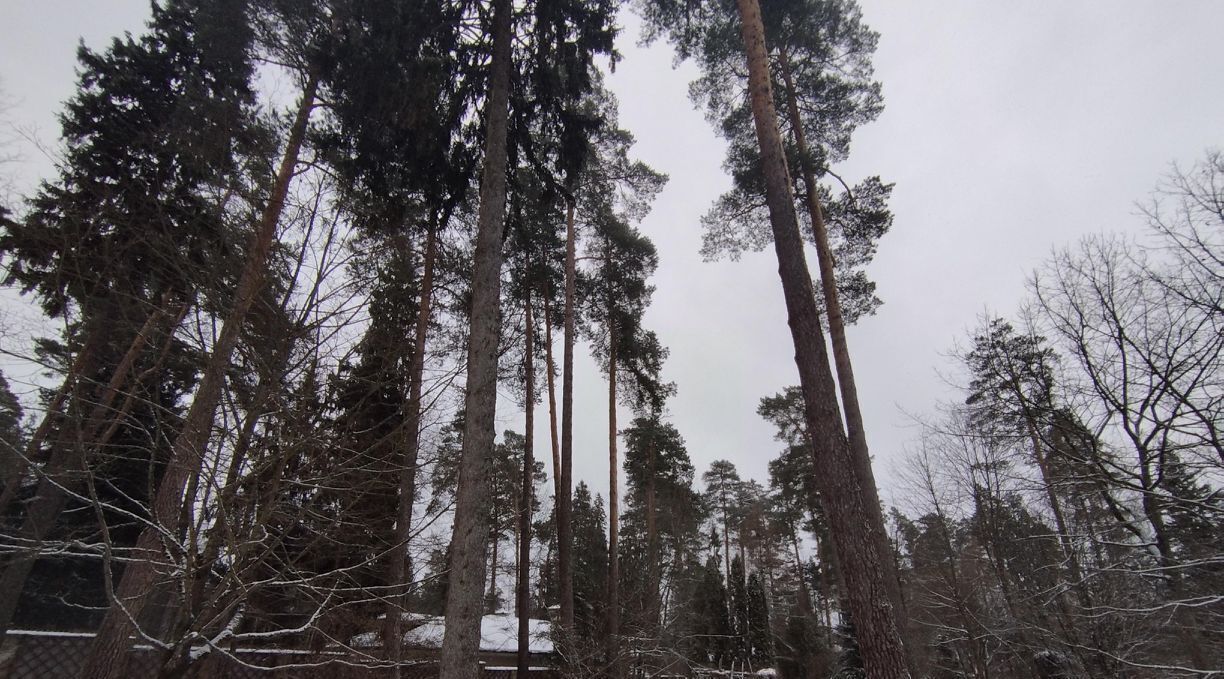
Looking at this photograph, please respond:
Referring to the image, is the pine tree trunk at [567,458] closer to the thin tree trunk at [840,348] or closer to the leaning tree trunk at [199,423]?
the thin tree trunk at [840,348]

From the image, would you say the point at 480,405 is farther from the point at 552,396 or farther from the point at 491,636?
the point at 491,636

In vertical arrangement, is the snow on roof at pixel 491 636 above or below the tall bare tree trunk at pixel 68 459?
below

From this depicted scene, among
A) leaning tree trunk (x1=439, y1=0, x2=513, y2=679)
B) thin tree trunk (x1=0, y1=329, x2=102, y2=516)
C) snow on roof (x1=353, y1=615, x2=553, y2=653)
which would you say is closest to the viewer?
thin tree trunk (x1=0, y1=329, x2=102, y2=516)

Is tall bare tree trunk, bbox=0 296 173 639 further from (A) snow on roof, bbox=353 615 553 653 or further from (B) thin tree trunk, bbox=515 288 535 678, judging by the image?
(B) thin tree trunk, bbox=515 288 535 678

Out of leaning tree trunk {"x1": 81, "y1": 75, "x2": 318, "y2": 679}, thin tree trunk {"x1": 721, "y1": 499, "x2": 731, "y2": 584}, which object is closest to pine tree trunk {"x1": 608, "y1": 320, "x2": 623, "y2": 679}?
leaning tree trunk {"x1": 81, "y1": 75, "x2": 318, "y2": 679}

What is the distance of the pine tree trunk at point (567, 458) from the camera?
10406mm

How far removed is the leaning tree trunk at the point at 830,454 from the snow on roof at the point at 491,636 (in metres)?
4.56

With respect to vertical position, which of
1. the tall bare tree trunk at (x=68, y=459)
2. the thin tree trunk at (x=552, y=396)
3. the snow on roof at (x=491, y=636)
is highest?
the thin tree trunk at (x=552, y=396)

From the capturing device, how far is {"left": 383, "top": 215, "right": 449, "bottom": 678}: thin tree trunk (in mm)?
4020

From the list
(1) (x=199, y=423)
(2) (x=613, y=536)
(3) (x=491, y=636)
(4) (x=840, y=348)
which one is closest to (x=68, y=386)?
(1) (x=199, y=423)

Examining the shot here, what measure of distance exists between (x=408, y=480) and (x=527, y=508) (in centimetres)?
578

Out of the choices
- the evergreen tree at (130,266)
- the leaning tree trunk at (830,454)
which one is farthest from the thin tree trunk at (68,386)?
the leaning tree trunk at (830,454)

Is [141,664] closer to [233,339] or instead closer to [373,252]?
[233,339]

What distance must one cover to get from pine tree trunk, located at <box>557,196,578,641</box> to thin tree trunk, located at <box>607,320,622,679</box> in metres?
0.88
